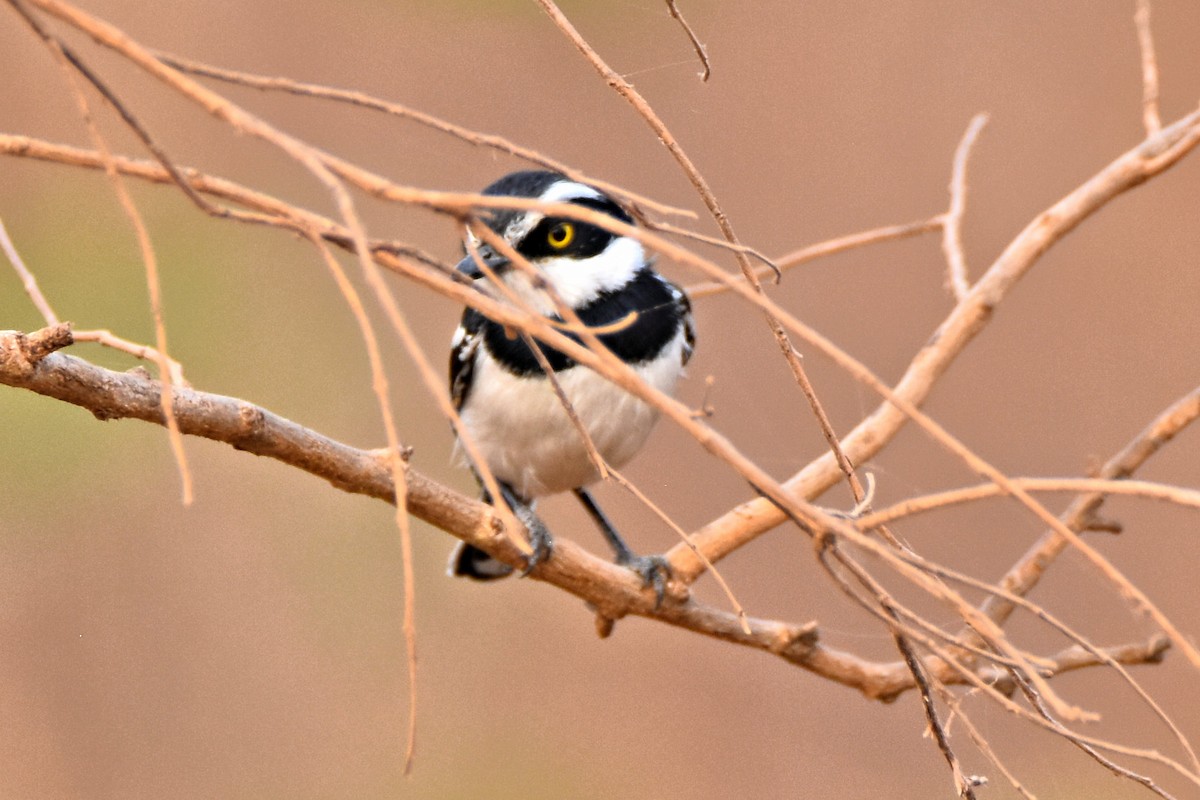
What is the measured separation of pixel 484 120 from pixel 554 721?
5.77ft

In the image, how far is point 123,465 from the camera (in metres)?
3.71

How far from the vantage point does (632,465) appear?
12.1 feet

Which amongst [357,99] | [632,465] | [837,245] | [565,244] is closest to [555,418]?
[565,244]

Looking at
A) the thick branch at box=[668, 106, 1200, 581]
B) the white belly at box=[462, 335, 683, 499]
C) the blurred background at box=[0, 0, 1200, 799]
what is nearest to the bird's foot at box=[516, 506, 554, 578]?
the white belly at box=[462, 335, 683, 499]

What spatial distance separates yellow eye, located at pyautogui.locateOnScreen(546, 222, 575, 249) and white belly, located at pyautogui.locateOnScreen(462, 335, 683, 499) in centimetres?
22

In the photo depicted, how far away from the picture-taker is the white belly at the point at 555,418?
89.8 inches

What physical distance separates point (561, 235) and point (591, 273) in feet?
0.31

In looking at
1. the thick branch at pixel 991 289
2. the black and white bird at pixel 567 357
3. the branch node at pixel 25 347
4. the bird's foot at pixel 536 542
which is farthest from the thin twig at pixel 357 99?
the black and white bird at pixel 567 357

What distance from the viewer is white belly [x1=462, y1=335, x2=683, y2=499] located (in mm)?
2281

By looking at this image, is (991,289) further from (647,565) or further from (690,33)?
(690,33)

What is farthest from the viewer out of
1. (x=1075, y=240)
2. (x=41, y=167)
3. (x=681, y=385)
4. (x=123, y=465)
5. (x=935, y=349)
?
(x=41, y=167)

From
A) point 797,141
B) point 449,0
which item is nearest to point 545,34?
point 449,0

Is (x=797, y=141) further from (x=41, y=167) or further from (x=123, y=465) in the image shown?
(x=41, y=167)

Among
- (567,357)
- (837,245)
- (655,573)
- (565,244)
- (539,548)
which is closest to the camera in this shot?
(837,245)
